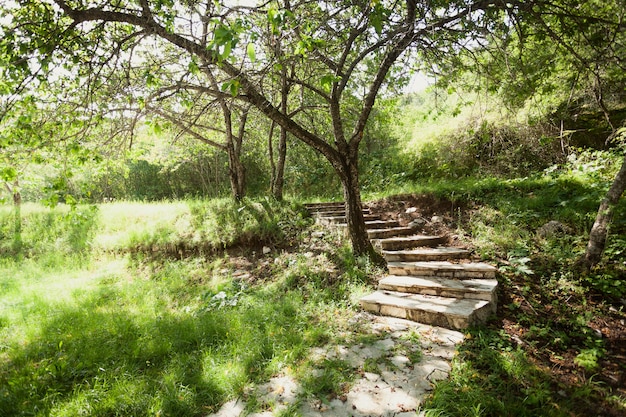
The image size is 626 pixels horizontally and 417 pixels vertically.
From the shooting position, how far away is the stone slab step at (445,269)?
4480mm

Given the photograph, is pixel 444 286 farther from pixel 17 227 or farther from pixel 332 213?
pixel 17 227

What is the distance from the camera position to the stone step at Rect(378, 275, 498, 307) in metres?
3.96

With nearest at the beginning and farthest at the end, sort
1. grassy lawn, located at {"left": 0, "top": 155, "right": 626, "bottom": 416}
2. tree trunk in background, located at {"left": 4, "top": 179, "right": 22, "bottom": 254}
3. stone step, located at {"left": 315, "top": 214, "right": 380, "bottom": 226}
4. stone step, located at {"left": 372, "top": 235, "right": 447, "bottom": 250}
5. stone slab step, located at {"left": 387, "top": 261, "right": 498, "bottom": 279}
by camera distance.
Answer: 1. grassy lawn, located at {"left": 0, "top": 155, "right": 626, "bottom": 416}
2. stone slab step, located at {"left": 387, "top": 261, "right": 498, "bottom": 279}
3. stone step, located at {"left": 372, "top": 235, "right": 447, "bottom": 250}
4. stone step, located at {"left": 315, "top": 214, "right": 380, "bottom": 226}
5. tree trunk in background, located at {"left": 4, "top": 179, "right": 22, "bottom": 254}

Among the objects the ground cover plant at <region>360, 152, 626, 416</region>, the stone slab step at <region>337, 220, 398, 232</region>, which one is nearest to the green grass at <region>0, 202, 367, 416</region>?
the stone slab step at <region>337, 220, 398, 232</region>

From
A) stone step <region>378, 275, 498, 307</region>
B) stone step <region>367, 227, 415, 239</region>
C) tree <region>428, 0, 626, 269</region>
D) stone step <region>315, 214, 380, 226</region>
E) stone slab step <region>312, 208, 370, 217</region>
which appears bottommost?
stone step <region>378, 275, 498, 307</region>

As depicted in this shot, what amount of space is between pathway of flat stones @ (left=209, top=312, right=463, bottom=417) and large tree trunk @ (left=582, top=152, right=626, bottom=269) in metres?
2.49

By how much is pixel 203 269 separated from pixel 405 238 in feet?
14.8

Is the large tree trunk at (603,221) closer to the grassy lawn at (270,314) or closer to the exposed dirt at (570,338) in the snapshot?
the grassy lawn at (270,314)

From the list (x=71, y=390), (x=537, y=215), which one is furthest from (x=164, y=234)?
(x=537, y=215)

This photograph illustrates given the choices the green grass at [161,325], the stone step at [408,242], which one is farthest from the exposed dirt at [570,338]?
the green grass at [161,325]

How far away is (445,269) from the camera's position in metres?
4.65

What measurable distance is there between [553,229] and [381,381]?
4.35 metres

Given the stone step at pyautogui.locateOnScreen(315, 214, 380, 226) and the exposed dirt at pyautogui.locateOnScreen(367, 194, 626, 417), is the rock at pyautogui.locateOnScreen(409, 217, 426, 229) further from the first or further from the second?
the exposed dirt at pyautogui.locateOnScreen(367, 194, 626, 417)

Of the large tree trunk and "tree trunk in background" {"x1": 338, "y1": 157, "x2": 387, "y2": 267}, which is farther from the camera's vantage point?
"tree trunk in background" {"x1": 338, "y1": 157, "x2": 387, "y2": 267}
